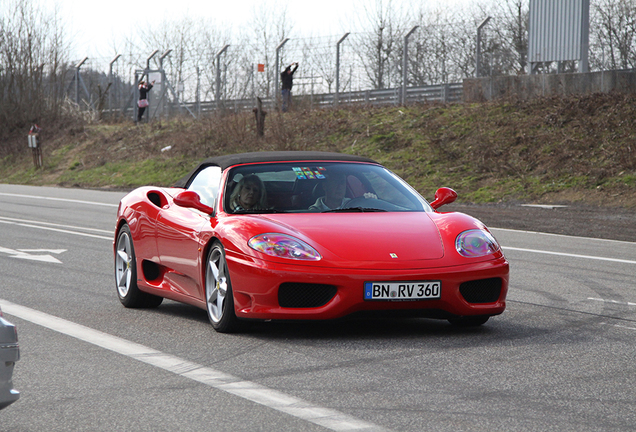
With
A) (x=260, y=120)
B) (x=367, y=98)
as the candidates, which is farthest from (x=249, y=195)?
(x=367, y=98)

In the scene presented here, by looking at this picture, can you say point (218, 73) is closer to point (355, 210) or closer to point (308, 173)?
point (308, 173)

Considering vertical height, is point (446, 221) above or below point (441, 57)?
below

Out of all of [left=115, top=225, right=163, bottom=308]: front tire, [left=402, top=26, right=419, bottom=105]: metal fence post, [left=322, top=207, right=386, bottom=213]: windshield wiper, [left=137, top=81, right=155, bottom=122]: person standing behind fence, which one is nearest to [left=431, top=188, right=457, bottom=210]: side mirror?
[left=322, top=207, right=386, bottom=213]: windshield wiper

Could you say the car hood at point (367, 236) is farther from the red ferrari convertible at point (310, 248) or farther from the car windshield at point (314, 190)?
the car windshield at point (314, 190)

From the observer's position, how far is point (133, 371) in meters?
5.08

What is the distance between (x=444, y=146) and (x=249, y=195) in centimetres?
1859

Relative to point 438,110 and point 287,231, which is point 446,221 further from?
point 438,110

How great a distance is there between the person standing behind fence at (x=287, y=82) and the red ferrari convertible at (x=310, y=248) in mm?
26046

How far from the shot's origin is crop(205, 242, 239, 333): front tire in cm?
610

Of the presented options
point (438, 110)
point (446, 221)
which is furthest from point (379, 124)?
point (446, 221)

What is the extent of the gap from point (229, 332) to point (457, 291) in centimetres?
154

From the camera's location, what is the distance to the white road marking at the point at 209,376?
4027 mm

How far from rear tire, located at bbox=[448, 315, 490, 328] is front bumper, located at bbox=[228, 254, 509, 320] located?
268mm

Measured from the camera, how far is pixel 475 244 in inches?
245
